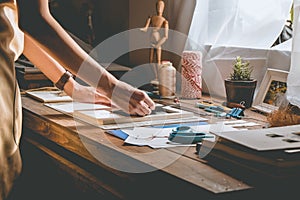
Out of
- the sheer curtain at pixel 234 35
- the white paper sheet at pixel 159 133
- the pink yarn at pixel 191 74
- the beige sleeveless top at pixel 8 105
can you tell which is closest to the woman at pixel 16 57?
the beige sleeveless top at pixel 8 105

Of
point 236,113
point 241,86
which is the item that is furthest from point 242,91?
point 236,113

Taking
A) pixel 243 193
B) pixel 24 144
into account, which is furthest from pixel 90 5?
pixel 243 193

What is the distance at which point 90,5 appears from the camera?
121 inches

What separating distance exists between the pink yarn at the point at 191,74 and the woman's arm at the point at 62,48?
0.45 metres

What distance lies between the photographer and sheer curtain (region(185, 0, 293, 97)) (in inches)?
81.1

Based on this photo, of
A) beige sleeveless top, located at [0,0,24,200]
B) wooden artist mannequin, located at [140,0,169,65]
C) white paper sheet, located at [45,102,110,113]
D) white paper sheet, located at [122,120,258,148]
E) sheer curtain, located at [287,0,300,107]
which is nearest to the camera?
beige sleeveless top, located at [0,0,24,200]

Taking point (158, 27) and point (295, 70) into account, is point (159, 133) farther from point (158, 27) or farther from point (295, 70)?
point (158, 27)

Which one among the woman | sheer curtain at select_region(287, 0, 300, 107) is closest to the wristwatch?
the woman

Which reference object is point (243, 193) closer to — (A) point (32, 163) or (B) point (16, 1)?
(B) point (16, 1)

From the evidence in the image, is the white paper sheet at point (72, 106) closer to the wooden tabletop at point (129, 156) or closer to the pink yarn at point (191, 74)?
the wooden tabletop at point (129, 156)

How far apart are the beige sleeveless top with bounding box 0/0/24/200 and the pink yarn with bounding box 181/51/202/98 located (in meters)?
0.87

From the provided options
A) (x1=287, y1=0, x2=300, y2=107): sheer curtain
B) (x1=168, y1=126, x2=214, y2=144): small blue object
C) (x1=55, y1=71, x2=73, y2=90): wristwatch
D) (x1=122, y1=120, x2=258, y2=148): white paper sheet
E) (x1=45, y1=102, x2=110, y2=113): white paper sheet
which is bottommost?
(x1=45, y1=102, x2=110, y2=113): white paper sheet

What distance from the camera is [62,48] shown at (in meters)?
1.47

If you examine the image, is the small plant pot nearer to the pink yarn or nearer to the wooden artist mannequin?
the pink yarn
